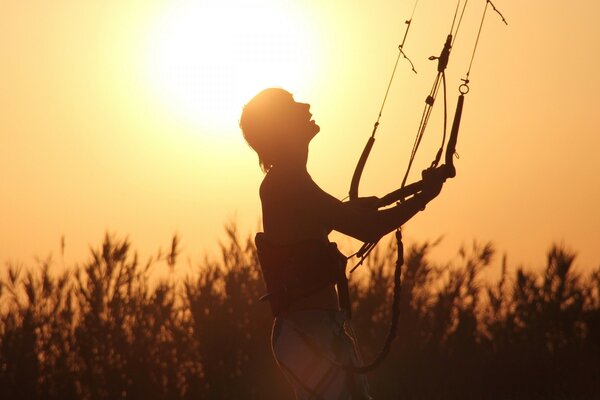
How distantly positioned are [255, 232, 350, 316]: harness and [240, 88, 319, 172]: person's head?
1.52 ft

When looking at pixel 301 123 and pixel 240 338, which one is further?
pixel 240 338

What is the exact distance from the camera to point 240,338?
12.8 metres

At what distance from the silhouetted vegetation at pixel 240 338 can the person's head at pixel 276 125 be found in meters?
5.62

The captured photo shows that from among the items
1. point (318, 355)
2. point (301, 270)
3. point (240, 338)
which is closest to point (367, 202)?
point (301, 270)

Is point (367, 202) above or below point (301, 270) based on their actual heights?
above

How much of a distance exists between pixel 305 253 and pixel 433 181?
0.88m

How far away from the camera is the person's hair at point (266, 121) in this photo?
679 cm

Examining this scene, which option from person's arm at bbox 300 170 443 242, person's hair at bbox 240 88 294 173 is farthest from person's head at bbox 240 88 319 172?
person's arm at bbox 300 170 443 242

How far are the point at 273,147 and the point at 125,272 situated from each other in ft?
19.7

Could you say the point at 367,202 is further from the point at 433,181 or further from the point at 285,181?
the point at 285,181

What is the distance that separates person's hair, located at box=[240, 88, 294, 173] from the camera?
6.79 meters

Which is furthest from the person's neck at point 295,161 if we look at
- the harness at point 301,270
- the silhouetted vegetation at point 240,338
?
the silhouetted vegetation at point 240,338

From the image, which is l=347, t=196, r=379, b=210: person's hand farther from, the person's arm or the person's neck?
the person's neck

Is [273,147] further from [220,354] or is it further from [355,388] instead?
[220,354]
